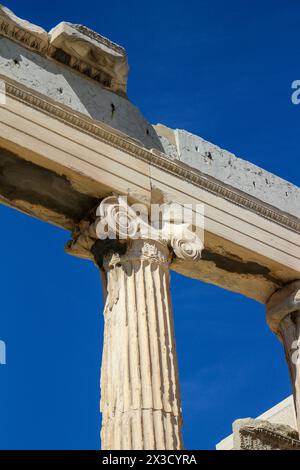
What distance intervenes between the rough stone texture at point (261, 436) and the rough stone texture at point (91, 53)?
5612 mm

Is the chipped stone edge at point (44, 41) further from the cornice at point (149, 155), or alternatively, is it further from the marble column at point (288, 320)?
the marble column at point (288, 320)

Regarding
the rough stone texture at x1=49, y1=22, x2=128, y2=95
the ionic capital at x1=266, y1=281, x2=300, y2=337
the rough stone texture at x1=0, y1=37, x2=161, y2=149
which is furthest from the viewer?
the ionic capital at x1=266, y1=281, x2=300, y2=337

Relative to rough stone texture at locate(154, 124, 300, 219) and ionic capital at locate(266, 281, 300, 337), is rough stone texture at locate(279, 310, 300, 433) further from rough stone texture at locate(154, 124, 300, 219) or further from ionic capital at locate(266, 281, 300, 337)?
rough stone texture at locate(154, 124, 300, 219)

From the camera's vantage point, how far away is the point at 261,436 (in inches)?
626

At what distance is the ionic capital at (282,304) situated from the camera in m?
16.2

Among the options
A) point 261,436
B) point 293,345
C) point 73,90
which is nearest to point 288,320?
point 293,345

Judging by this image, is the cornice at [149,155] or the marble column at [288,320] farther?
the marble column at [288,320]

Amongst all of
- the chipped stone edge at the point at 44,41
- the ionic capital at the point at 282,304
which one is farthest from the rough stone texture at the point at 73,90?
the ionic capital at the point at 282,304

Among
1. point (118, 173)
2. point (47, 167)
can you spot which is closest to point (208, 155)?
point (118, 173)

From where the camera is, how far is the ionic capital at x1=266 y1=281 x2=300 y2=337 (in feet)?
53.3

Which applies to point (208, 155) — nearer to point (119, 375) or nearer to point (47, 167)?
point (47, 167)

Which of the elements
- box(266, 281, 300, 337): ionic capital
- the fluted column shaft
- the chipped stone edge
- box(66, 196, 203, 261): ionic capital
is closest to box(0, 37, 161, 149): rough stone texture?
the chipped stone edge

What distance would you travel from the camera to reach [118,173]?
14.7 m

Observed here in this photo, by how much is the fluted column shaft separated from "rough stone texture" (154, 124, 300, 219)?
215 centimetres
